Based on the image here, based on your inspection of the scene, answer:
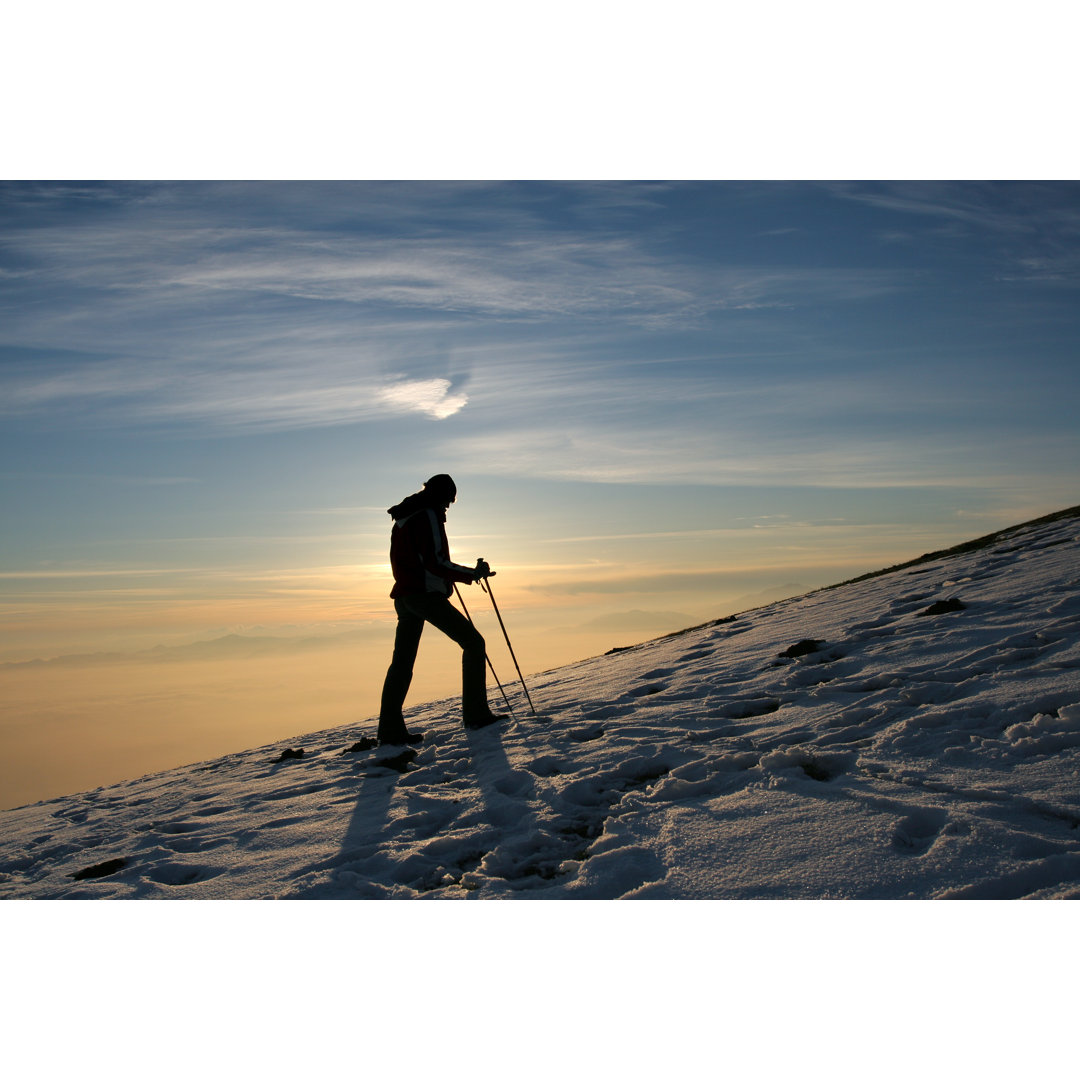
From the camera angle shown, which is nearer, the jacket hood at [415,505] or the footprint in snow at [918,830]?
the footprint in snow at [918,830]

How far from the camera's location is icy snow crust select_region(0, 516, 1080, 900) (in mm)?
3938

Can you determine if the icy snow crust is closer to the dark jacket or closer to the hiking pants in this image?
the hiking pants

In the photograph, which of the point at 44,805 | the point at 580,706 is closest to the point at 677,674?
the point at 580,706

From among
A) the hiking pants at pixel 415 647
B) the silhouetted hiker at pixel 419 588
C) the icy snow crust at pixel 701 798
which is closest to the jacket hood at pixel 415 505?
the silhouetted hiker at pixel 419 588

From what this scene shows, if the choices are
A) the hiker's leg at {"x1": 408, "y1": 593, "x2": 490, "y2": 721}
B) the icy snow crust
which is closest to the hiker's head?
the hiker's leg at {"x1": 408, "y1": 593, "x2": 490, "y2": 721}

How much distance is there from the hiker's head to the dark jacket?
0.28ft

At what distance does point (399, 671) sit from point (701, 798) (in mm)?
4369

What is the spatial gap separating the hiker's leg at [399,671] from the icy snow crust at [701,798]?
0.60 metres

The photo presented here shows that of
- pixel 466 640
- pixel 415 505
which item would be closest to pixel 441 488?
pixel 415 505

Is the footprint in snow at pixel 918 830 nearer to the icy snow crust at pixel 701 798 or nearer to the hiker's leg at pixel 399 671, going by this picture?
the icy snow crust at pixel 701 798

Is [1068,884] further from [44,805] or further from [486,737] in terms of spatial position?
Answer: [44,805]

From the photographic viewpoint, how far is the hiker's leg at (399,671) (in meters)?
8.43

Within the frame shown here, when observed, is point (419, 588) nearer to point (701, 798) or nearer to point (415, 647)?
point (415, 647)

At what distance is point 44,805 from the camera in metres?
9.33
